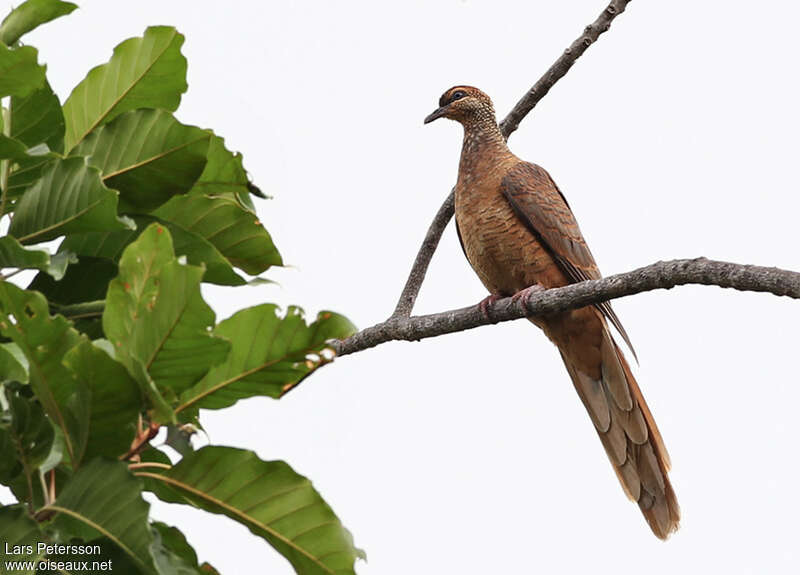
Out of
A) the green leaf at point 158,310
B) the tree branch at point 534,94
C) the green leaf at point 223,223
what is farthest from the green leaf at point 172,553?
the tree branch at point 534,94

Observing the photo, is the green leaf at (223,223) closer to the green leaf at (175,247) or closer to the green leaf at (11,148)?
the green leaf at (175,247)

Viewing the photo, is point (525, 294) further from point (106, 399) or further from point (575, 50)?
point (106, 399)

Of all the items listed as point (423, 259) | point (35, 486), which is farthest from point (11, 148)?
point (423, 259)

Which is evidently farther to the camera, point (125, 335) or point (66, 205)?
point (66, 205)

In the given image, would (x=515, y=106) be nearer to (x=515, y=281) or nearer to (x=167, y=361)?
(x=515, y=281)

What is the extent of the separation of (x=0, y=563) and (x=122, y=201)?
72 cm

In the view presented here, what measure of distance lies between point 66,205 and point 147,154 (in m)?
0.19

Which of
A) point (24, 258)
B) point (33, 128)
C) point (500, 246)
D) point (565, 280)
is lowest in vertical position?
point (24, 258)

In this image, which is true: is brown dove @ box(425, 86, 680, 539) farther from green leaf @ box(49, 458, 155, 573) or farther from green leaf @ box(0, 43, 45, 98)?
green leaf @ box(49, 458, 155, 573)

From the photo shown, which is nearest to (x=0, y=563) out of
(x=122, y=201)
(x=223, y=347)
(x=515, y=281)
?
(x=223, y=347)

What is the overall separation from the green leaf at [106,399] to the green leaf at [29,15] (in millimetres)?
820

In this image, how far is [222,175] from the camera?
194 cm

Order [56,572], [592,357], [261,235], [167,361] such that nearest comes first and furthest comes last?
[167,361] → [56,572] → [261,235] → [592,357]

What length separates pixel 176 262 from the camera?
131cm
